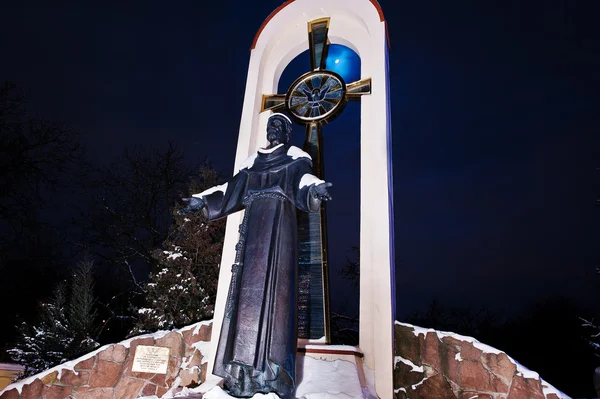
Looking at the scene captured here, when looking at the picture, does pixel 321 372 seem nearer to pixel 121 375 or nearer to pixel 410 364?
pixel 410 364

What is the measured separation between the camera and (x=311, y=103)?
21.3 ft

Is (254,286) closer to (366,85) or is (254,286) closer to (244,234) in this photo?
(244,234)

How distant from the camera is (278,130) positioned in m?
3.92

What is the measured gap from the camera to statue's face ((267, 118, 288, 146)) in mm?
3906

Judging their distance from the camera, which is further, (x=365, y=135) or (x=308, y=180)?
(x=365, y=135)

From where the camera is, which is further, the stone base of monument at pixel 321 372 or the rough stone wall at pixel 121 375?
the rough stone wall at pixel 121 375

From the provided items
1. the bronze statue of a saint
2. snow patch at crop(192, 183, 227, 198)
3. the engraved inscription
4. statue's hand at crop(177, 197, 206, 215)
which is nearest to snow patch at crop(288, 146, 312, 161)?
the bronze statue of a saint

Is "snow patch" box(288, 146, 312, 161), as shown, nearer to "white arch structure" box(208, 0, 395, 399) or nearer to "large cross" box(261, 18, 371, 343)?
"white arch structure" box(208, 0, 395, 399)

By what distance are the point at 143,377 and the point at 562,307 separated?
1873 cm

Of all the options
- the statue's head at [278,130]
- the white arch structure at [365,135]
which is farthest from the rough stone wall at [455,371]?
the statue's head at [278,130]

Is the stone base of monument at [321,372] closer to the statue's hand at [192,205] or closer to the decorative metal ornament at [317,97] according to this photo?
the statue's hand at [192,205]

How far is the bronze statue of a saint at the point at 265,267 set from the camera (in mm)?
2973

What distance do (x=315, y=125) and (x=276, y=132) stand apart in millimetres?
2526

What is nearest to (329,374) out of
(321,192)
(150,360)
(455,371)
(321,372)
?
(321,372)
